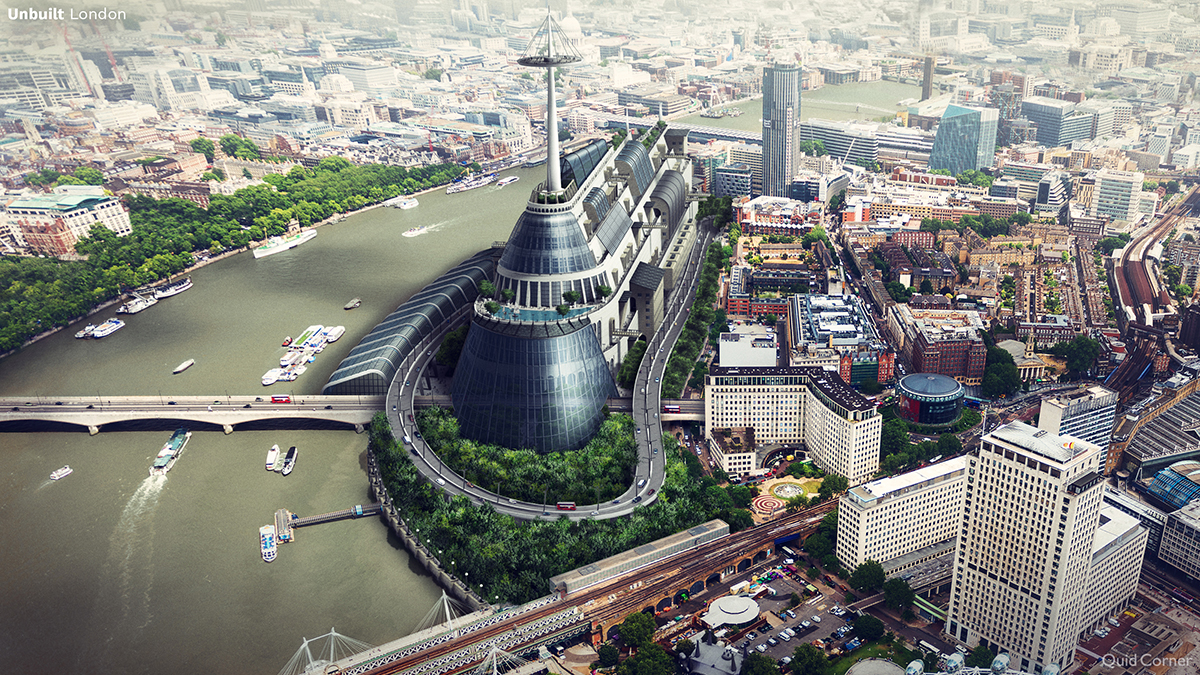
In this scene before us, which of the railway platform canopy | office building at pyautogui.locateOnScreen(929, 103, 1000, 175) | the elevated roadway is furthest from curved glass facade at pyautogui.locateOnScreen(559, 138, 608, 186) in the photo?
office building at pyautogui.locateOnScreen(929, 103, 1000, 175)

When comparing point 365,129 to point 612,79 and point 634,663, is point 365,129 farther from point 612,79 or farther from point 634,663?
Answer: point 634,663

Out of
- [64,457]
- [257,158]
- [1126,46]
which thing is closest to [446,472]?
[64,457]

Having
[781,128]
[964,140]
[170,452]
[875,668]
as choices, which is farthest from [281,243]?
[964,140]

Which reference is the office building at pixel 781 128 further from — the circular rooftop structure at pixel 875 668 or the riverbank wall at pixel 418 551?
the circular rooftop structure at pixel 875 668

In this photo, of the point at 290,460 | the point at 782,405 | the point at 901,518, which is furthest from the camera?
the point at 290,460

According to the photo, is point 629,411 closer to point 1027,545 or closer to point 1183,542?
point 1027,545

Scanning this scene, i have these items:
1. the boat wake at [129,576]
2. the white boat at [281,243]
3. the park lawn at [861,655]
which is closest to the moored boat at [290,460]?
the boat wake at [129,576]

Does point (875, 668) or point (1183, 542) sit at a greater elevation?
point (1183, 542)
